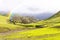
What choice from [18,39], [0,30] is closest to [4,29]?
[0,30]

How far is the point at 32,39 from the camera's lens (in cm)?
8431

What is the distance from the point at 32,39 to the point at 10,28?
284 ft

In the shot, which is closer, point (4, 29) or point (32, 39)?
point (32, 39)

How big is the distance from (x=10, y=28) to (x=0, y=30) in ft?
36.3

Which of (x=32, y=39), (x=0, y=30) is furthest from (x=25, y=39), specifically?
(x=0, y=30)

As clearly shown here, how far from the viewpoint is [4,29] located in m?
164

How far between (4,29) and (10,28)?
6889 mm

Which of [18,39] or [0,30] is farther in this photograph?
[0,30]

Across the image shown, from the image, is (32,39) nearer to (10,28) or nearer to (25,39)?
(25,39)

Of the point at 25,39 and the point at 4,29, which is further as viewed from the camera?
the point at 4,29

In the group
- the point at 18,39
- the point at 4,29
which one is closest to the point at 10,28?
the point at 4,29

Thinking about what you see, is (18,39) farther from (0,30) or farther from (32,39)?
(0,30)

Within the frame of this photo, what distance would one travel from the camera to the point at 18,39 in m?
89.1

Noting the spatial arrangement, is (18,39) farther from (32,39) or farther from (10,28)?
(10,28)
